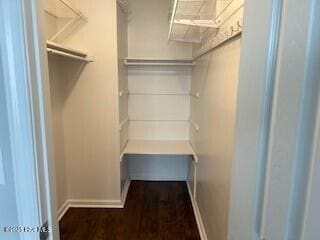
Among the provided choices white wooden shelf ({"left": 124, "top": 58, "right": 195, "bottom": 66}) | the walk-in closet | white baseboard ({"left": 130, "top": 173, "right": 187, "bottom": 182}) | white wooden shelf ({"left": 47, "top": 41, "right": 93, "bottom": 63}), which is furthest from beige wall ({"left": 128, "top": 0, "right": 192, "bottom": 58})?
white baseboard ({"left": 130, "top": 173, "right": 187, "bottom": 182})

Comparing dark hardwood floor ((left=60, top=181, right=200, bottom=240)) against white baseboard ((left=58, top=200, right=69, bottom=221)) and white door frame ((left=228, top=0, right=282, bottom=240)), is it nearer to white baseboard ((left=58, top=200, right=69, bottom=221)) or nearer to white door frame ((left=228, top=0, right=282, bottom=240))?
white baseboard ((left=58, top=200, right=69, bottom=221))

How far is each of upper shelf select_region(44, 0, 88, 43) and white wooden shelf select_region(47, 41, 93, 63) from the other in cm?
29

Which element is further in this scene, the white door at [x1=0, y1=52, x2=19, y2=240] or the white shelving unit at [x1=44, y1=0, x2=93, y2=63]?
the white shelving unit at [x1=44, y1=0, x2=93, y2=63]

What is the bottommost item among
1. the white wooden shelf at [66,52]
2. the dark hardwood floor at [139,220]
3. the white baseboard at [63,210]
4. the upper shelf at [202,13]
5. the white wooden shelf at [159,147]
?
the dark hardwood floor at [139,220]

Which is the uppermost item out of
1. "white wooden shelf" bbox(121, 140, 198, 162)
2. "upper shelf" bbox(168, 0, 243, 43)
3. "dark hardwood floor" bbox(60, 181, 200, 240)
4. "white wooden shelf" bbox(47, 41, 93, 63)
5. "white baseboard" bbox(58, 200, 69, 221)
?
"upper shelf" bbox(168, 0, 243, 43)

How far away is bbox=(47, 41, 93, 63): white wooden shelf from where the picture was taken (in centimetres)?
182

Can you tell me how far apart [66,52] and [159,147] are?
1.63 m

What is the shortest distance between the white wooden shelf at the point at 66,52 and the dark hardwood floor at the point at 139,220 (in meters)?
1.70

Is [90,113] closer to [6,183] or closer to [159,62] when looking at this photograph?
[159,62]

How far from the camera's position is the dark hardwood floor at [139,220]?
2.43m

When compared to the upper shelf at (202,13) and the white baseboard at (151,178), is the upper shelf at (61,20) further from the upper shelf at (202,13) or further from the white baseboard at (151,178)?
the white baseboard at (151,178)

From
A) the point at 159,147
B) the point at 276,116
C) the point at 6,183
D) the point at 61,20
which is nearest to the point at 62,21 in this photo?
the point at 61,20

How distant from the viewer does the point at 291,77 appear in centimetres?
46

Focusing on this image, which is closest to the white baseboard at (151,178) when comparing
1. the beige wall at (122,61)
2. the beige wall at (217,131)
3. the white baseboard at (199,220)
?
the beige wall at (122,61)
